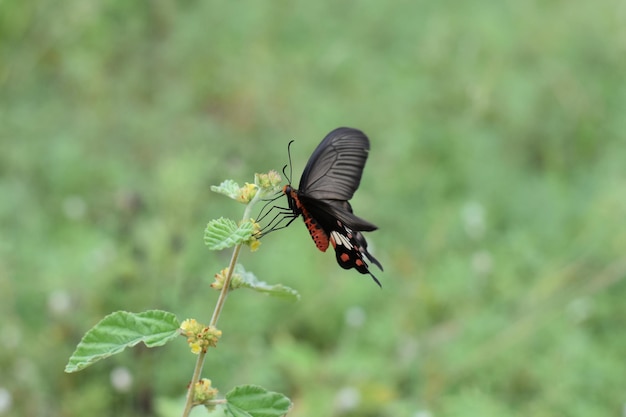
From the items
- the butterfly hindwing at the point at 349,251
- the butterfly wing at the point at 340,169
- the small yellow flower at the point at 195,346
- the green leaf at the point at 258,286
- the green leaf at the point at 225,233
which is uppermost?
the butterfly wing at the point at 340,169

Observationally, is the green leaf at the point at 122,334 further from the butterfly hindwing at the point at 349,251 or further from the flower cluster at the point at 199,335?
the butterfly hindwing at the point at 349,251

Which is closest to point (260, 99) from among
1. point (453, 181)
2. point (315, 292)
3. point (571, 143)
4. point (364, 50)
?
point (364, 50)

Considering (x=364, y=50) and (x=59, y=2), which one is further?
(x=364, y=50)

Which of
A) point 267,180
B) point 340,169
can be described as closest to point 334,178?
point 340,169

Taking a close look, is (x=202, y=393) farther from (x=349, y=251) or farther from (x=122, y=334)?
(x=349, y=251)

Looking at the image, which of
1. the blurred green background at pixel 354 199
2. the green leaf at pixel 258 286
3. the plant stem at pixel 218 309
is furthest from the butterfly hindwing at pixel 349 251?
the blurred green background at pixel 354 199

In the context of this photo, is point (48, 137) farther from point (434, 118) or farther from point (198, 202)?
point (434, 118)

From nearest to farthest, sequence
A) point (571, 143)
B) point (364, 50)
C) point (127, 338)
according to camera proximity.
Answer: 1. point (127, 338)
2. point (571, 143)
3. point (364, 50)
